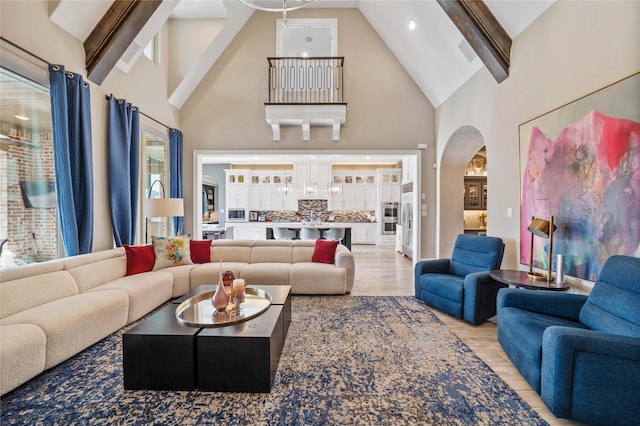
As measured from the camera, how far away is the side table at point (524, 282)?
2525 mm

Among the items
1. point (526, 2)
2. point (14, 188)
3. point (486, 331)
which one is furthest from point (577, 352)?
point (14, 188)

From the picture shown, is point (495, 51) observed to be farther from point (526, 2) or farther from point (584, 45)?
point (584, 45)

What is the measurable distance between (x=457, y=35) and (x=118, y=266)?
5286mm

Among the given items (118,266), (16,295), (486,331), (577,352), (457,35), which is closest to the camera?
(577,352)

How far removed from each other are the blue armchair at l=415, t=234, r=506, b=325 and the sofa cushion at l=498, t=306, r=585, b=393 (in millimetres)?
617

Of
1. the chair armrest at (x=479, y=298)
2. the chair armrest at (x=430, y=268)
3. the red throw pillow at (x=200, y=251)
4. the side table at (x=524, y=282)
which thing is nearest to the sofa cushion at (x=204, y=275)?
the red throw pillow at (x=200, y=251)

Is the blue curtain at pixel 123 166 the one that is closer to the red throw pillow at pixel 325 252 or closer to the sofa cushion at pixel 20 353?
the sofa cushion at pixel 20 353

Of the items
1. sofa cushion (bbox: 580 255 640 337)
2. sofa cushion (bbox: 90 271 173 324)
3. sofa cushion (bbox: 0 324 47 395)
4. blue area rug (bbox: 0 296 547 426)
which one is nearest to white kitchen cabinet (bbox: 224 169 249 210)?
sofa cushion (bbox: 90 271 173 324)

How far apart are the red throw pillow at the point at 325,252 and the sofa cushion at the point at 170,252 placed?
1.83m

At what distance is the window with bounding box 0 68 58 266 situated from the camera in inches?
105

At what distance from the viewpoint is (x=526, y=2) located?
3.05m

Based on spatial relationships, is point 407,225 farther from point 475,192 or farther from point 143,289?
point 143,289

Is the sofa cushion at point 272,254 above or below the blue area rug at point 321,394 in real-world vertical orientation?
above

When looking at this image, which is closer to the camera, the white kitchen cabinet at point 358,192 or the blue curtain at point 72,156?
the blue curtain at point 72,156
